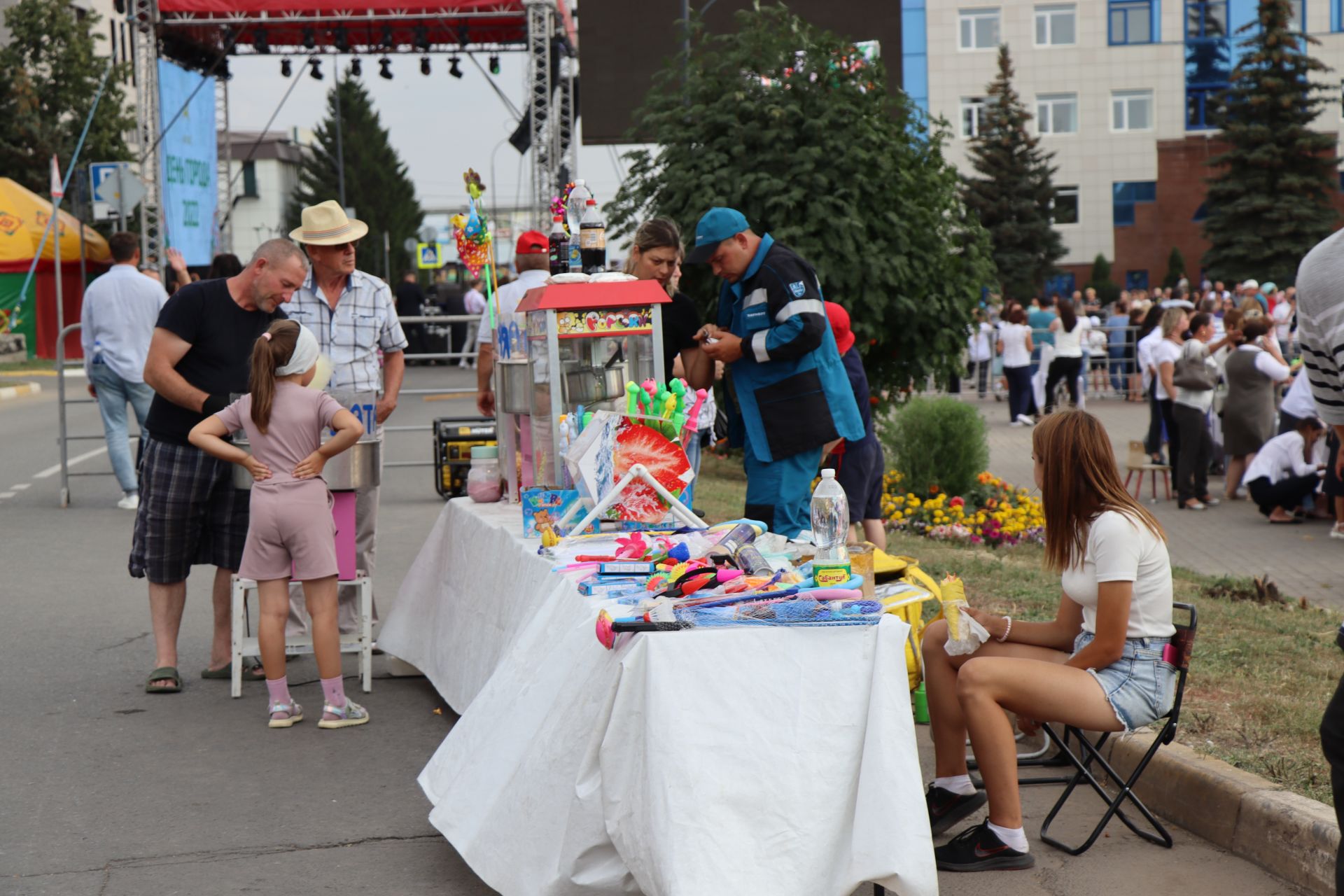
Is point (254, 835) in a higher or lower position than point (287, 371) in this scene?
lower

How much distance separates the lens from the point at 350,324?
7.09m

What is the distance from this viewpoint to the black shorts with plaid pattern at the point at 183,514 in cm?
678

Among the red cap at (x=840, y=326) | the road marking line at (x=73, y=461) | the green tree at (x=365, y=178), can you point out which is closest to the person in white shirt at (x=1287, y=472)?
the red cap at (x=840, y=326)

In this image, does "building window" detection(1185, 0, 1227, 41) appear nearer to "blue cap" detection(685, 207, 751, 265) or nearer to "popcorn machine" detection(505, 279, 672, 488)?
"blue cap" detection(685, 207, 751, 265)

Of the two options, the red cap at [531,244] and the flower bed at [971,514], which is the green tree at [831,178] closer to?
the flower bed at [971,514]

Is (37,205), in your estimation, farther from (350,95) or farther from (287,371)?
Answer: (350,95)

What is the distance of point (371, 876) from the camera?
4.58 meters

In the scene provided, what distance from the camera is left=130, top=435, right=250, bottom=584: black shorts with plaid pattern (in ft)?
22.2

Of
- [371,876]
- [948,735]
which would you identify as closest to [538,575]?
[371,876]

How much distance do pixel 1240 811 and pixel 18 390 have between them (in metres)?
26.5

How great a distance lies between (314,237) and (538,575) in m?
2.71

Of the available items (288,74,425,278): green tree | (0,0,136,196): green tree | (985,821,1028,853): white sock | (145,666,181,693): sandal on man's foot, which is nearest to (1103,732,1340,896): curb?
(985,821,1028,853): white sock

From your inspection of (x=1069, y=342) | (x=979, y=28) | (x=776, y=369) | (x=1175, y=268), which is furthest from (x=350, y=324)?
(x=979, y=28)

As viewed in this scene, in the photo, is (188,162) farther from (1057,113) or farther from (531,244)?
(1057,113)
